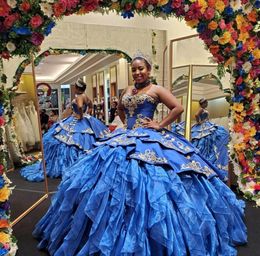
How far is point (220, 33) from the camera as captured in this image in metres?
3.12

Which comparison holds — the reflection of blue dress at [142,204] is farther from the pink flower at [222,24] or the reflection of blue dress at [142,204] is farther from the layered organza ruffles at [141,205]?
the pink flower at [222,24]

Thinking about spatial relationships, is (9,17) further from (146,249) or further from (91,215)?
(146,249)

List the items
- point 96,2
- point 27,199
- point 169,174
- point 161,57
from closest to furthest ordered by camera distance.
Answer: point 169,174 < point 96,2 < point 27,199 < point 161,57

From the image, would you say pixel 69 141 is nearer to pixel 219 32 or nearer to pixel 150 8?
pixel 150 8

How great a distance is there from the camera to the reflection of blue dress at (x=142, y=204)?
200 cm

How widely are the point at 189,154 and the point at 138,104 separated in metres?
0.57

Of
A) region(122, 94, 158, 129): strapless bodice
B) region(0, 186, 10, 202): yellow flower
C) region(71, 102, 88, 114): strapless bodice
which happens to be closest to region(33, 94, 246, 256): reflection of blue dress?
region(122, 94, 158, 129): strapless bodice

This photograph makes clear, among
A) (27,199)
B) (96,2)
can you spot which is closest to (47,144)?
(27,199)

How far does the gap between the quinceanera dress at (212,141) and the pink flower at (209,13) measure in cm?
115

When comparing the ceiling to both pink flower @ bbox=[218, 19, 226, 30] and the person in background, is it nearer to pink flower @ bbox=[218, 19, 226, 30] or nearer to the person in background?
the person in background

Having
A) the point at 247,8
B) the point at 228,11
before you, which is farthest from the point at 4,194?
the point at 247,8

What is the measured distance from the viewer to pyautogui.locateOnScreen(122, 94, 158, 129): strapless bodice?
2.55 m

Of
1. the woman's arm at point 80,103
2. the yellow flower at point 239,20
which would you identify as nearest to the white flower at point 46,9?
the woman's arm at point 80,103

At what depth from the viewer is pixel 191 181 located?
7.43 feet
